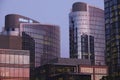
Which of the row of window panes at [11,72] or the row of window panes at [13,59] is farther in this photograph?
the row of window panes at [11,72]

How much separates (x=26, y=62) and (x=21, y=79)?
7128 mm

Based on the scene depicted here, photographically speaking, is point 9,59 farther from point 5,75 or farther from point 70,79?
point 70,79

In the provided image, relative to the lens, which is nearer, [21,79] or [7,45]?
[21,79]

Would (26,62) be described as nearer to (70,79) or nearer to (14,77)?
(14,77)

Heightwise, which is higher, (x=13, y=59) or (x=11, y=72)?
(x=13, y=59)

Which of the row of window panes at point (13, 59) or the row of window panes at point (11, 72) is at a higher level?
the row of window panes at point (13, 59)

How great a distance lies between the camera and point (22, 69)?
171 m

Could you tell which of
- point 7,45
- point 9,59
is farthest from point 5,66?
point 7,45

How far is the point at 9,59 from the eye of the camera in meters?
170

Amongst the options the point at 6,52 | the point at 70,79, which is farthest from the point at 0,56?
the point at 70,79

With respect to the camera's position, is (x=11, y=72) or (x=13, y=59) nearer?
(x=11, y=72)

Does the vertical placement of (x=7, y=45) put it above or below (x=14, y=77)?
above

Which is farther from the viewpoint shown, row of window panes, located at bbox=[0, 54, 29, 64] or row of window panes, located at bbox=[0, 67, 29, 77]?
row of window panes, located at bbox=[0, 67, 29, 77]

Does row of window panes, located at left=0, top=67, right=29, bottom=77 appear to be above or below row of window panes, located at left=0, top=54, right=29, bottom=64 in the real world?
below
